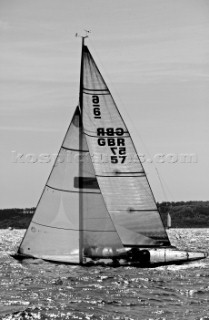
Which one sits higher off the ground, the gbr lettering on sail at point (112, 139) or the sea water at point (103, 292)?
the gbr lettering on sail at point (112, 139)

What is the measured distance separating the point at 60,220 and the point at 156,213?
19.8ft

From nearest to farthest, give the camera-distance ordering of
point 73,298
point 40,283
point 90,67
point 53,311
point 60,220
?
1. point 53,311
2. point 73,298
3. point 40,283
4. point 60,220
5. point 90,67

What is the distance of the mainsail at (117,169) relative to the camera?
117 ft

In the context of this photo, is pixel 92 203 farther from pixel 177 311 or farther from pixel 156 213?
pixel 177 311

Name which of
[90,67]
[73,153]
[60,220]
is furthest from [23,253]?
[90,67]

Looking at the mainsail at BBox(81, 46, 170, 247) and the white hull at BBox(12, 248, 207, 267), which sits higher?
the mainsail at BBox(81, 46, 170, 247)

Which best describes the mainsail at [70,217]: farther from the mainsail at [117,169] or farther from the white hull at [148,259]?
the mainsail at [117,169]

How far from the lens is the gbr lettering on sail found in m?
35.8

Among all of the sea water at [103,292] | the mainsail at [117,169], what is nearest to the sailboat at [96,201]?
the mainsail at [117,169]

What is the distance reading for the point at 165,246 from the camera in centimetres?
3622

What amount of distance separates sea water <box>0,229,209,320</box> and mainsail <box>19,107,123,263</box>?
3.05 feet

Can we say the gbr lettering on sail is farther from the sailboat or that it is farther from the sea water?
the sea water

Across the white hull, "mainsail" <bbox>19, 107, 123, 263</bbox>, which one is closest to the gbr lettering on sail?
"mainsail" <bbox>19, 107, 123, 263</bbox>

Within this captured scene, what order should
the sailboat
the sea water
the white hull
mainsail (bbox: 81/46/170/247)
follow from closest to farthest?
the sea water
the white hull
the sailboat
mainsail (bbox: 81/46/170/247)
